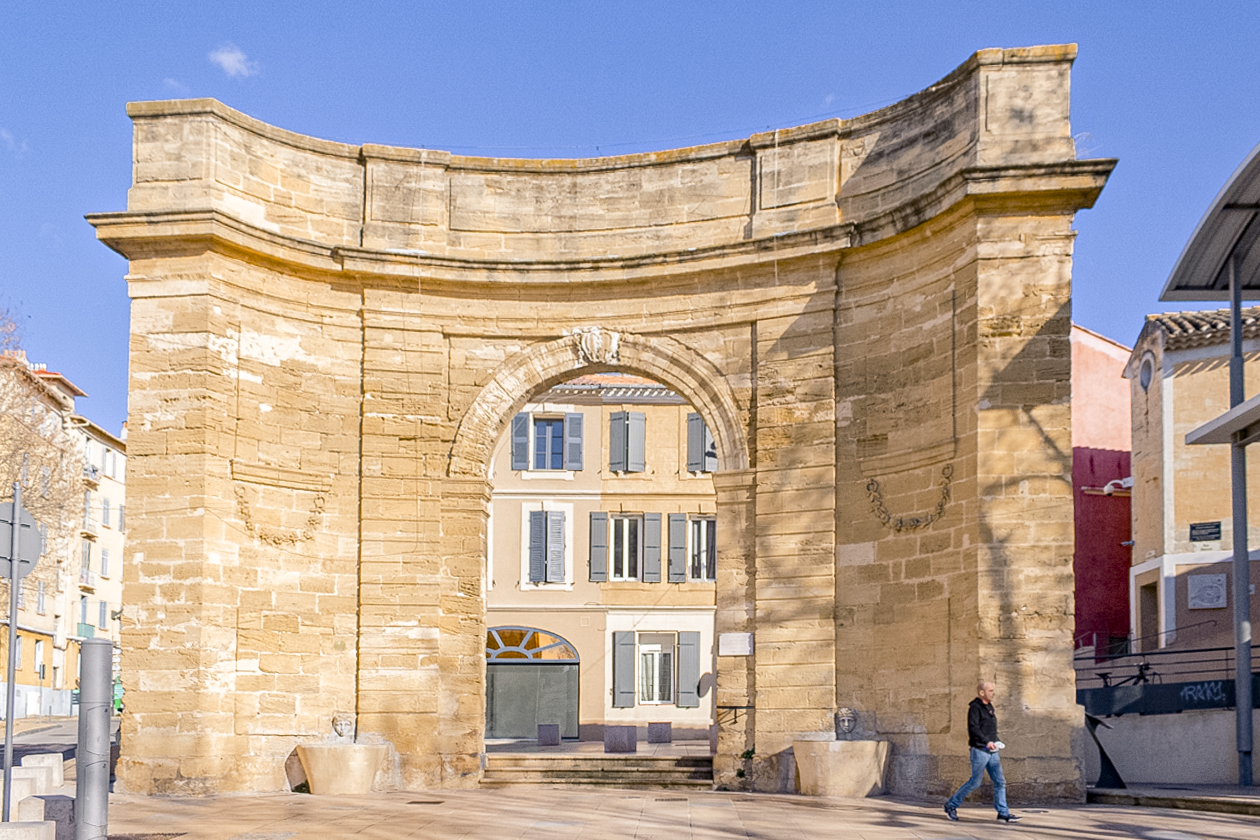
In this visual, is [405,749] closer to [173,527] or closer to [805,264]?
[173,527]

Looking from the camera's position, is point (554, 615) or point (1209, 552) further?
point (554, 615)

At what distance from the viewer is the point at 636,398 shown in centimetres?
2914

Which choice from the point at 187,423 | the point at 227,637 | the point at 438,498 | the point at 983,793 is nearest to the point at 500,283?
the point at 438,498

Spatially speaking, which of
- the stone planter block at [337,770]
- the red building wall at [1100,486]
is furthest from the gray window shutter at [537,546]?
the stone planter block at [337,770]

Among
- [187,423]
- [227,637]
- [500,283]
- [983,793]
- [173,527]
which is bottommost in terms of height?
[983,793]

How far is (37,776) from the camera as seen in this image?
406 inches

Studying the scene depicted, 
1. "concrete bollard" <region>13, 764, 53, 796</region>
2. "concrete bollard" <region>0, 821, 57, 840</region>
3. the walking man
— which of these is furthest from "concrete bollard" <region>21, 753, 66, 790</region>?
the walking man

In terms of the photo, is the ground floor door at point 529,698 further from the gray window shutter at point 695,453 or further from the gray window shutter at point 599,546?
the gray window shutter at point 695,453

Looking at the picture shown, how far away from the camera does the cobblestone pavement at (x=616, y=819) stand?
9.87 meters

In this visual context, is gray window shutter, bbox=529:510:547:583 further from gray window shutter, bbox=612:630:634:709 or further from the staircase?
the staircase

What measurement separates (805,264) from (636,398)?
1451 centimetres

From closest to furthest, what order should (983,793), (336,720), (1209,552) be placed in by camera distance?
(983,793), (336,720), (1209,552)

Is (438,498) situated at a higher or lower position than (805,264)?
lower

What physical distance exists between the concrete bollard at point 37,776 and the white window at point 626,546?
58.3 feet
